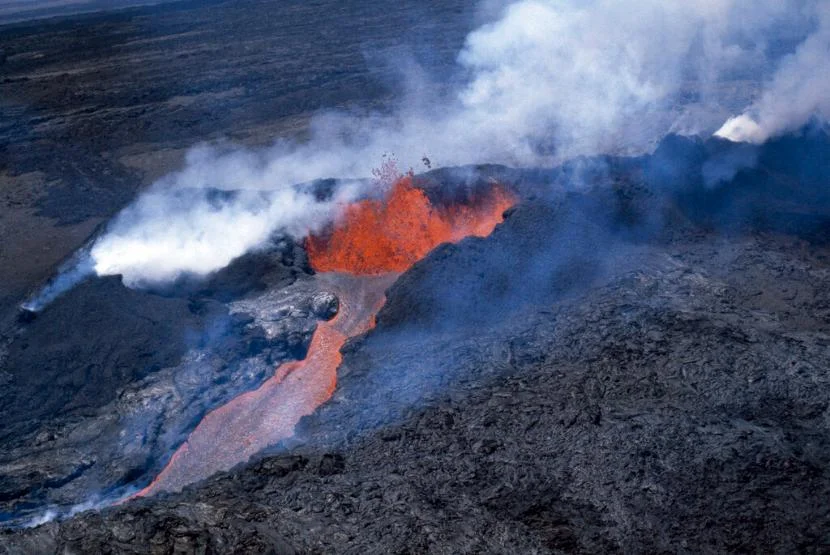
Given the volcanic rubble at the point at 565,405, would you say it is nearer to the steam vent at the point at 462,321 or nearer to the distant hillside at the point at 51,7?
the steam vent at the point at 462,321

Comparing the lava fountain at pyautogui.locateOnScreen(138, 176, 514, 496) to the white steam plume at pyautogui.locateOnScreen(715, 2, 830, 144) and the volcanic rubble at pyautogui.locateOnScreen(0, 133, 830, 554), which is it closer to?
the volcanic rubble at pyautogui.locateOnScreen(0, 133, 830, 554)

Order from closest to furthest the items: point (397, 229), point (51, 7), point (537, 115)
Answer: point (397, 229) → point (537, 115) → point (51, 7)

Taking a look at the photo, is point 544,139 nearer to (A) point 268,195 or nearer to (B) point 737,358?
(A) point 268,195

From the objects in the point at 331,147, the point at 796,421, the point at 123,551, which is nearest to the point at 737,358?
the point at 796,421

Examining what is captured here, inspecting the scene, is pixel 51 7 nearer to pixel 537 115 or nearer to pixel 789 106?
pixel 537 115

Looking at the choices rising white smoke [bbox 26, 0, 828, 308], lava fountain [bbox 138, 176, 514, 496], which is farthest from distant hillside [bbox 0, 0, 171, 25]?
lava fountain [bbox 138, 176, 514, 496]

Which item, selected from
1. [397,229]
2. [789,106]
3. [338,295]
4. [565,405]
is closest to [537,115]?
[789,106]
